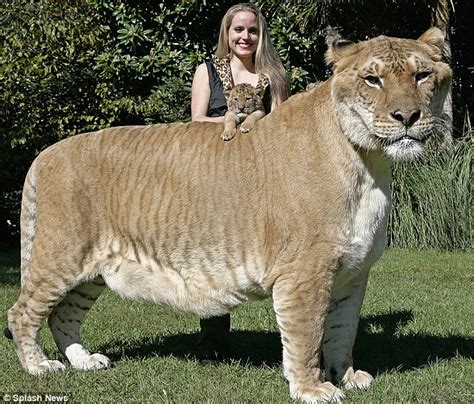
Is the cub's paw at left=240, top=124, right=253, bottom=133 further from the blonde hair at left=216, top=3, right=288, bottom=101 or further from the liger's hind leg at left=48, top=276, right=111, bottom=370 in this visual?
the liger's hind leg at left=48, top=276, right=111, bottom=370

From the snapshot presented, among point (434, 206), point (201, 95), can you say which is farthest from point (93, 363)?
point (434, 206)

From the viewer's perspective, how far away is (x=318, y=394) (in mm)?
4754

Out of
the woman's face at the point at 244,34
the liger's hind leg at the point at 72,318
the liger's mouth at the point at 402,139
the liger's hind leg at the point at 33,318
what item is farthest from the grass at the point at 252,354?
the woman's face at the point at 244,34

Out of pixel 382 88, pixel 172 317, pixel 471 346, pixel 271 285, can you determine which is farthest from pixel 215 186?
pixel 172 317

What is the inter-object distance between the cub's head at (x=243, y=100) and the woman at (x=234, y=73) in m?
0.20

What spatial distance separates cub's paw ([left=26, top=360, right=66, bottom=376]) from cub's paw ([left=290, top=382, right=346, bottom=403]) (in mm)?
1754

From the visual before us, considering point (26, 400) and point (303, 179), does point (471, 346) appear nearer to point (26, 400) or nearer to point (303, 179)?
point (303, 179)

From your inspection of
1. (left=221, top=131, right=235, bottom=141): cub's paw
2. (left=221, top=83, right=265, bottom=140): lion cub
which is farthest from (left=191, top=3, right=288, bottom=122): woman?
(left=221, top=131, right=235, bottom=141): cub's paw

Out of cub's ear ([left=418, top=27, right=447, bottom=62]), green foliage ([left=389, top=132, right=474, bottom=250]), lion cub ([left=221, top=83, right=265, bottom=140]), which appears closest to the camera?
cub's ear ([left=418, top=27, right=447, bottom=62])

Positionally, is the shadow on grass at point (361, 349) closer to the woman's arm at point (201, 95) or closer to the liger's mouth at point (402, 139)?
the woman's arm at point (201, 95)

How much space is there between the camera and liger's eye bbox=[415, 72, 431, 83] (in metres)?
4.59

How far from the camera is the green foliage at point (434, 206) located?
13.8 metres

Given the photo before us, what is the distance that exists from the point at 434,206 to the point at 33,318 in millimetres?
9477

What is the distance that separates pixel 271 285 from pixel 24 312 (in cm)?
185
